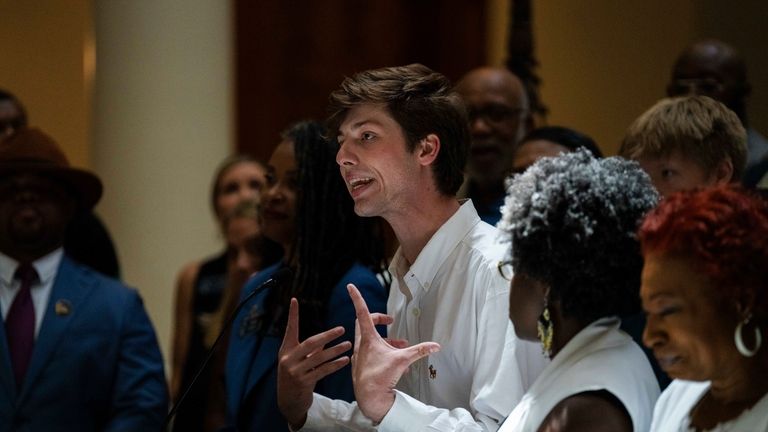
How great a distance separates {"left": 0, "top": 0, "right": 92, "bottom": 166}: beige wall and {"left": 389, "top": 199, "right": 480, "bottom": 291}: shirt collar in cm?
336

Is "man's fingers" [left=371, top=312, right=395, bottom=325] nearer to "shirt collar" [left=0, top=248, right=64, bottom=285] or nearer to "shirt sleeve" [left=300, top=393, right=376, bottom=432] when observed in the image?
"shirt sleeve" [left=300, top=393, right=376, bottom=432]

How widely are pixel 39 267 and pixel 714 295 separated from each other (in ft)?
7.79

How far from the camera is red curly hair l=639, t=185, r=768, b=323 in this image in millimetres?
2244

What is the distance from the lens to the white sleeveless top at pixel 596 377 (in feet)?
7.85

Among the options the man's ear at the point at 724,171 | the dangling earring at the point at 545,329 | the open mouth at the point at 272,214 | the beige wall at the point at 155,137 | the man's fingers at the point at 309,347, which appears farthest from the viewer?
the beige wall at the point at 155,137

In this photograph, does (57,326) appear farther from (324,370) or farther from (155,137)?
(155,137)

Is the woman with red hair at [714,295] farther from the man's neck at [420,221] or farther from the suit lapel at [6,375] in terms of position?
the suit lapel at [6,375]

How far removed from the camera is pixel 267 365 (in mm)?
3441

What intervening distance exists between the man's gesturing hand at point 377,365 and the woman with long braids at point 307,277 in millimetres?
453

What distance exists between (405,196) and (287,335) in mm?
402

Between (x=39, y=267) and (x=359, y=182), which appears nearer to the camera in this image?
(x=359, y=182)

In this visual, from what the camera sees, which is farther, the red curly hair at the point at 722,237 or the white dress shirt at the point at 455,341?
the white dress shirt at the point at 455,341

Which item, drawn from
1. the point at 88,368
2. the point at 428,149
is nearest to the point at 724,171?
the point at 428,149

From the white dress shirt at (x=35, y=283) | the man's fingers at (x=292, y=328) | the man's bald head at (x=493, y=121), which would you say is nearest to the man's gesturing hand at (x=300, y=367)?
the man's fingers at (x=292, y=328)
